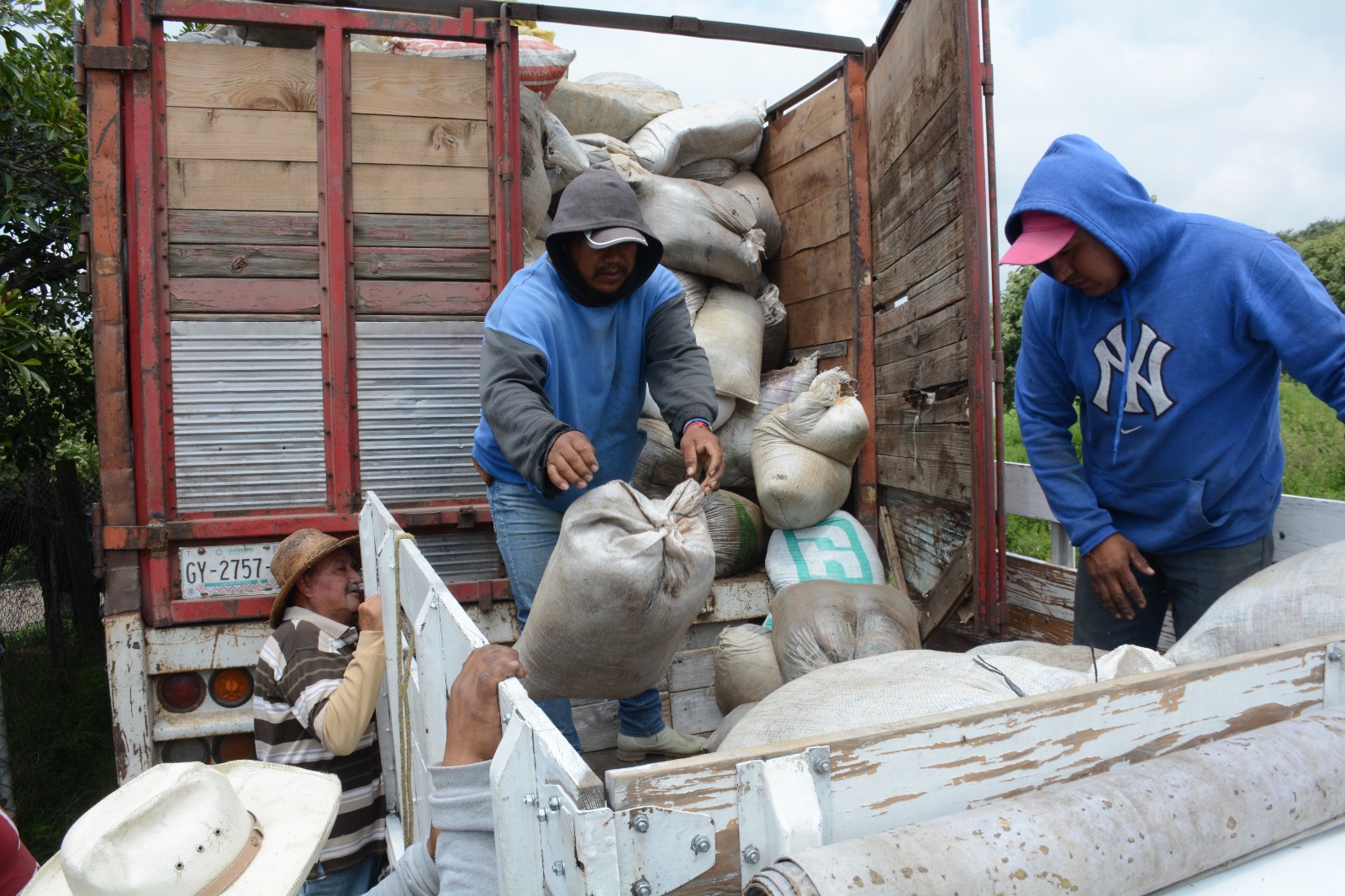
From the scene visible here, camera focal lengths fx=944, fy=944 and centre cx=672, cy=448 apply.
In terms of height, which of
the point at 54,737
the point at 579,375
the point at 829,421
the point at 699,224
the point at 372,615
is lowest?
the point at 54,737

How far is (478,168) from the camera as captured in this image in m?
2.88

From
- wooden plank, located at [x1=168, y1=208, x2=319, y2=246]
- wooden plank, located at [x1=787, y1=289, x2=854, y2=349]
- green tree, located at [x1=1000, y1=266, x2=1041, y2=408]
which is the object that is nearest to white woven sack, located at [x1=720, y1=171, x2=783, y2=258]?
wooden plank, located at [x1=787, y1=289, x2=854, y2=349]

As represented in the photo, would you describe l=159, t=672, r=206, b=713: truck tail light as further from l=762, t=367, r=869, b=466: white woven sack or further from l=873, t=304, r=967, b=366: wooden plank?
l=873, t=304, r=967, b=366: wooden plank

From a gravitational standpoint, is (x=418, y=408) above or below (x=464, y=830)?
above

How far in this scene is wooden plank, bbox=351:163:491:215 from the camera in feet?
9.18

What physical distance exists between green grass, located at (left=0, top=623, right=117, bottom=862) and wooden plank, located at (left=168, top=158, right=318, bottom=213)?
2502 millimetres

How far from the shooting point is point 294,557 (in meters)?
2.48

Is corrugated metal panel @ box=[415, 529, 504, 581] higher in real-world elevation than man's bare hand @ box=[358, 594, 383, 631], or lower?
higher

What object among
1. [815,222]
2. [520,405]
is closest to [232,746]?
[520,405]

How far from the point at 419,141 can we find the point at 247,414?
0.95 meters

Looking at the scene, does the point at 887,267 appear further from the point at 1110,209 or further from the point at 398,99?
the point at 398,99

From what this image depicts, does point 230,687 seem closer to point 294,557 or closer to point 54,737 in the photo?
point 294,557

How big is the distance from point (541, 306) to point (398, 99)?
1.09 m

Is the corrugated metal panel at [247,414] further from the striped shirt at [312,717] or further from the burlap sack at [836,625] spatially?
the burlap sack at [836,625]
